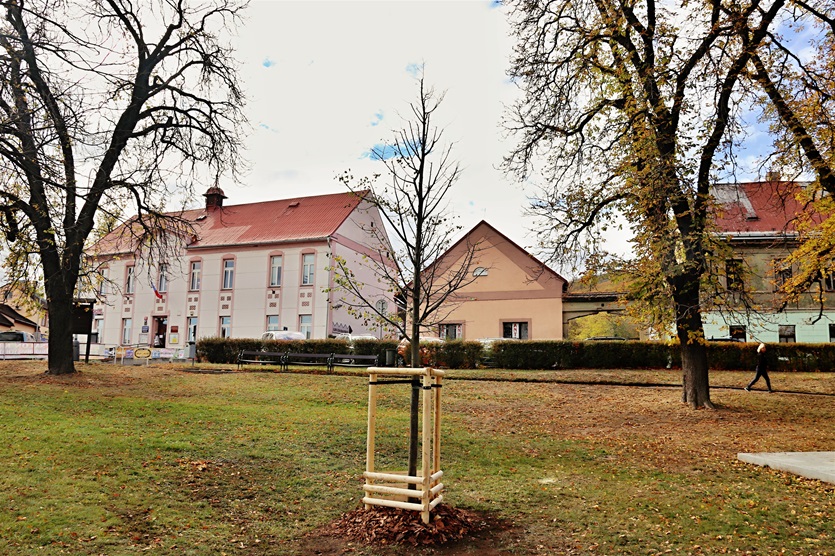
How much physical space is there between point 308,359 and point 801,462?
21.9 metres

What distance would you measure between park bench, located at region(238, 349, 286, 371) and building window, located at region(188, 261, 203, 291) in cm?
1801

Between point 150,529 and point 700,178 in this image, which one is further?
point 700,178

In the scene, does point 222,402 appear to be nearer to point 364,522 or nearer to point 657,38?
point 364,522

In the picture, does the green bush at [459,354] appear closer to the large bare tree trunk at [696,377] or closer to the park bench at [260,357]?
the park bench at [260,357]

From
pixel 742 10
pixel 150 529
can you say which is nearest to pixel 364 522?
pixel 150 529

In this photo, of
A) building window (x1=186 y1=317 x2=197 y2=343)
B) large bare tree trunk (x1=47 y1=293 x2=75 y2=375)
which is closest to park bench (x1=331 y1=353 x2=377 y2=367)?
large bare tree trunk (x1=47 y1=293 x2=75 y2=375)

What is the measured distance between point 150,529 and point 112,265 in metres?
46.3

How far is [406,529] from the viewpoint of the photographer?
22.3ft

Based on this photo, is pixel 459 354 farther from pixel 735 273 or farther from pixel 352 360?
pixel 735 273

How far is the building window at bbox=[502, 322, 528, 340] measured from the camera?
37.3m

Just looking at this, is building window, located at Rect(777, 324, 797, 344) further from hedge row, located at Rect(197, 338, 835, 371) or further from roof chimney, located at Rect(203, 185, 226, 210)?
roof chimney, located at Rect(203, 185, 226, 210)

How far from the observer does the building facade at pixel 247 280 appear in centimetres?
4075

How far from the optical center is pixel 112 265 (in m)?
48.0

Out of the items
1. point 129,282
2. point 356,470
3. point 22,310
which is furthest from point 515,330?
point 22,310
